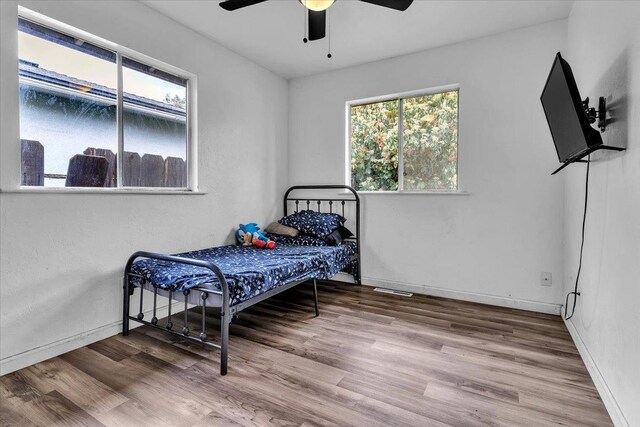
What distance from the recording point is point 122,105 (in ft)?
8.32

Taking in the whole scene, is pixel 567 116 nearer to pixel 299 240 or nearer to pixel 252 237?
pixel 299 240

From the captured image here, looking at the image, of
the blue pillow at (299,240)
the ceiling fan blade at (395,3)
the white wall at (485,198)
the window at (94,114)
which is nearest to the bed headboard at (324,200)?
the white wall at (485,198)

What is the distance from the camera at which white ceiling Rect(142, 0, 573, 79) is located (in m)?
2.60

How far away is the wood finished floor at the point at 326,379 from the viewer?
1550 millimetres

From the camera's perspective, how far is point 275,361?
206 centimetres

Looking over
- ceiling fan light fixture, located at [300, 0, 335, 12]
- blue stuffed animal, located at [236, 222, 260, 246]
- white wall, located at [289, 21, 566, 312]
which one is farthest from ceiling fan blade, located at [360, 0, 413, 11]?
blue stuffed animal, located at [236, 222, 260, 246]

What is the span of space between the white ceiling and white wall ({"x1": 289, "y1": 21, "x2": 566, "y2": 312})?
7.7 inches

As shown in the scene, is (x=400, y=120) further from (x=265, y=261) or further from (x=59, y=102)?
(x=59, y=102)

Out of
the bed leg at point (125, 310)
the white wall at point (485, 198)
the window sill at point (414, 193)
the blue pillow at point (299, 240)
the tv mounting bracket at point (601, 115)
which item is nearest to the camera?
the tv mounting bracket at point (601, 115)

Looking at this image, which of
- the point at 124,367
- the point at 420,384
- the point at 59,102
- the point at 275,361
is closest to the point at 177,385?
the point at 124,367

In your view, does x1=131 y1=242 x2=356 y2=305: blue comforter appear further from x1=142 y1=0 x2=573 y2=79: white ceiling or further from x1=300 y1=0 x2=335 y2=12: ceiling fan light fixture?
x1=142 y1=0 x2=573 y2=79: white ceiling

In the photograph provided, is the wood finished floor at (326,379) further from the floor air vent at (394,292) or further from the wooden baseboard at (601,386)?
the floor air vent at (394,292)

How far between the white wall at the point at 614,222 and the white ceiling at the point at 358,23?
66 centimetres

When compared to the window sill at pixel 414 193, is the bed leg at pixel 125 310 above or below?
below
